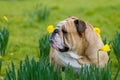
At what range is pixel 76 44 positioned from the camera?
497 centimetres

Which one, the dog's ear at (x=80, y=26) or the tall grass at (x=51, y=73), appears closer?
the tall grass at (x=51, y=73)

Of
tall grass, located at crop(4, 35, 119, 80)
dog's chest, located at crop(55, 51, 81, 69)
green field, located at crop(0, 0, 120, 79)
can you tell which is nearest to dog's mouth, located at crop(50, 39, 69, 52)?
dog's chest, located at crop(55, 51, 81, 69)

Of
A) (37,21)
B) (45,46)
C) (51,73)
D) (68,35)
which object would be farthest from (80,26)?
(37,21)

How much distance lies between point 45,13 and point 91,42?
14.9 ft

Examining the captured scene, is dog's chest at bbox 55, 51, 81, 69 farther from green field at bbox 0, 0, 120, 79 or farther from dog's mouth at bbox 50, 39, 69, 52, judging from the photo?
green field at bbox 0, 0, 120, 79

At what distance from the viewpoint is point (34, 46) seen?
25.4 ft

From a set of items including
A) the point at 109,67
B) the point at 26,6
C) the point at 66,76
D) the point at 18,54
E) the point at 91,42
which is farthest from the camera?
the point at 26,6

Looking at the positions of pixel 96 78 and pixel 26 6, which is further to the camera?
pixel 26 6

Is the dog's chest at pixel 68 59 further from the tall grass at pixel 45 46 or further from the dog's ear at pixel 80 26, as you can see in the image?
the tall grass at pixel 45 46

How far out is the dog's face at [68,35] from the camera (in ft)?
15.7

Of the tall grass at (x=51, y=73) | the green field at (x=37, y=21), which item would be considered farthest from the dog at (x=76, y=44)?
the green field at (x=37, y=21)

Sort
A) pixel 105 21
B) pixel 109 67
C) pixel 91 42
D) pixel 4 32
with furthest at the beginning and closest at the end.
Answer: pixel 105 21, pixel 4 32, pixel 91 42, pixel 109 67

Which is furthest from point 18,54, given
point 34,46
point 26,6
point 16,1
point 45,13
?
point 16,1

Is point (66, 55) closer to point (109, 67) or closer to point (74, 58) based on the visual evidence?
point (74, 58)
